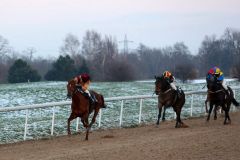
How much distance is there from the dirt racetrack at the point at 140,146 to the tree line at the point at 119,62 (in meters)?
30.2

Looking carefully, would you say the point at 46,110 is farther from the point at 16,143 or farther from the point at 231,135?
the point at 231,135

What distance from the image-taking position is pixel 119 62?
51656mm

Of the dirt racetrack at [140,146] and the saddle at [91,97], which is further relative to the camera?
the saddle at [91,97]

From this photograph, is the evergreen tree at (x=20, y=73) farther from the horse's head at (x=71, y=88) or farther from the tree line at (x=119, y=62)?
the horse's head at (x=71, y=88)

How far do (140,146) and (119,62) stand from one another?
41.9 metres

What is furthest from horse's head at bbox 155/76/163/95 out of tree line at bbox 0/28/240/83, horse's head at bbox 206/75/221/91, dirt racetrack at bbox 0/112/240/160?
tree line at bbox 0/28/240/83

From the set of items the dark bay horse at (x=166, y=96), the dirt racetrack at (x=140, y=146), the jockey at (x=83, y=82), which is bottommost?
the dirt racetrack at (x=140, y=146)

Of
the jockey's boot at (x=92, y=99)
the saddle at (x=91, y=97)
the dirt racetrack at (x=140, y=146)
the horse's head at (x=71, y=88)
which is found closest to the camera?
the dirt racetrack at (x=140, y=146)

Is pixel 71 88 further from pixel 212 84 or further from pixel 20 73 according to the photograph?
pixel 20 73

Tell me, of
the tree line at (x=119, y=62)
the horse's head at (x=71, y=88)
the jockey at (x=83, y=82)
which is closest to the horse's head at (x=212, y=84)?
the jockey at (x=83, y=82)

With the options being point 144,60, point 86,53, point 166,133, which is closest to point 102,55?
point 86,53

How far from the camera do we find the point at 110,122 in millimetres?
15734

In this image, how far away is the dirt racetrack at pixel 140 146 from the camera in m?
8.71

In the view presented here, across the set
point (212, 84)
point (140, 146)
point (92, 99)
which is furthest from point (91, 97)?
point (212, 84)
